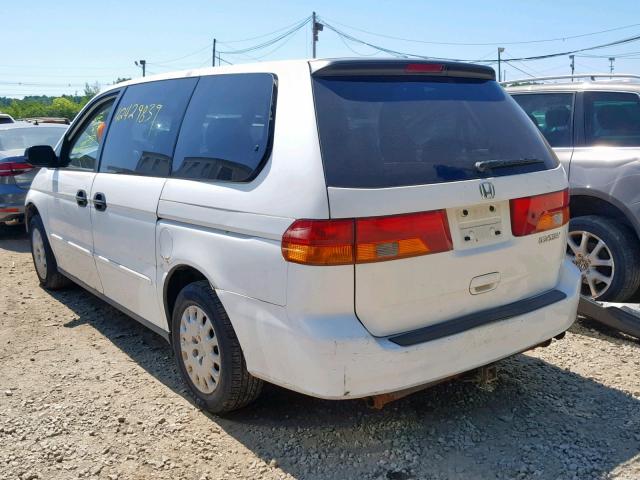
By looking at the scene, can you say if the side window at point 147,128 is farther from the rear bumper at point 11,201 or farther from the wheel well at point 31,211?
the rear bumper at point 11,201

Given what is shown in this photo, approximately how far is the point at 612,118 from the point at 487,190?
2803mm

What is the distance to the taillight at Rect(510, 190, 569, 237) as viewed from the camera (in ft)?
9.91

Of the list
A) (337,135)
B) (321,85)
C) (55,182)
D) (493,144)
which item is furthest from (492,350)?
(55,182)

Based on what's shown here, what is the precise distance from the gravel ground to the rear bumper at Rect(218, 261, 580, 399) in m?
0.47

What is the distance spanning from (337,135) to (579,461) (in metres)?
1.88

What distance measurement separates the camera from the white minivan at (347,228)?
2598 millimetres

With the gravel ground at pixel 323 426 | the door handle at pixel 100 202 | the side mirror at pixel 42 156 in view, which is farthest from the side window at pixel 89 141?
the gravel ground at pixel 323 426

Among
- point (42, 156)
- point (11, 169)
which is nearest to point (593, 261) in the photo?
point (42, 156)

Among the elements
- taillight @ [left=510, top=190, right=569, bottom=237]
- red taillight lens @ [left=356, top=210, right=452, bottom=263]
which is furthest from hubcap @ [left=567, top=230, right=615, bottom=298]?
red taillight lens @ [left=356, top=210, right=452, bottom=263]

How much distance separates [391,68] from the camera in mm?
2959

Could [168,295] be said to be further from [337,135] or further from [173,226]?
[337,135]

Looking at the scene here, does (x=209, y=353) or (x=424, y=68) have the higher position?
(x=424, y=68)

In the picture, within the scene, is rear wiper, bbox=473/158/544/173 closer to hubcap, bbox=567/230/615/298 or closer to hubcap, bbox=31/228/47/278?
hubcap, bbox=567/230/615/298

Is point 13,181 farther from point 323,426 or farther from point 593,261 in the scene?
point 593,261
